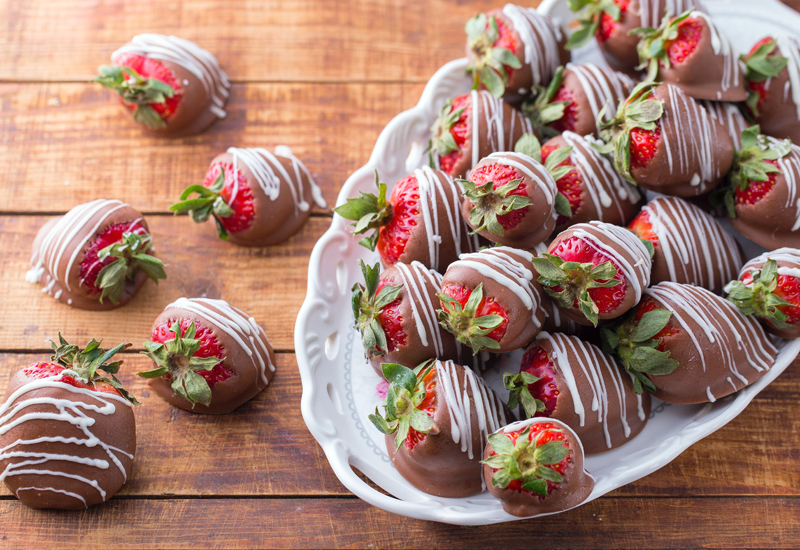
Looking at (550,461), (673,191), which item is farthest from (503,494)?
(673,191)

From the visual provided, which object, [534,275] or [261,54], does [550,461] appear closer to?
[534,275]

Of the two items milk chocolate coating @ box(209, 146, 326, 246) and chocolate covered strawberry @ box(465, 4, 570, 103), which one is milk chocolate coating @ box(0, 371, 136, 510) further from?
chocolate covered strawberry @ box(465, 4, 570, 103)

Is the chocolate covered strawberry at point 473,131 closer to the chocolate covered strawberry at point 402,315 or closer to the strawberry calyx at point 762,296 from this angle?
the chocolate covered strawberry at point 402,315

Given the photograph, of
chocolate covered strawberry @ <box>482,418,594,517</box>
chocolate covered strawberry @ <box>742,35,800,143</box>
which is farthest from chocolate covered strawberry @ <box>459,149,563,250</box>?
chocolate covered strawberry @ <box>742,35,800,143</box>

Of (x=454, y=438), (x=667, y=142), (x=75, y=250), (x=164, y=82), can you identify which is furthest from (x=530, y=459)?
(x=164, y=82)

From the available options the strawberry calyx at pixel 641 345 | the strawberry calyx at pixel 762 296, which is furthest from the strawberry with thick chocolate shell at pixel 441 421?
the strawberry calyx at pixel 762 296

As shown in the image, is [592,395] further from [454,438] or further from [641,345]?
[454,438]
